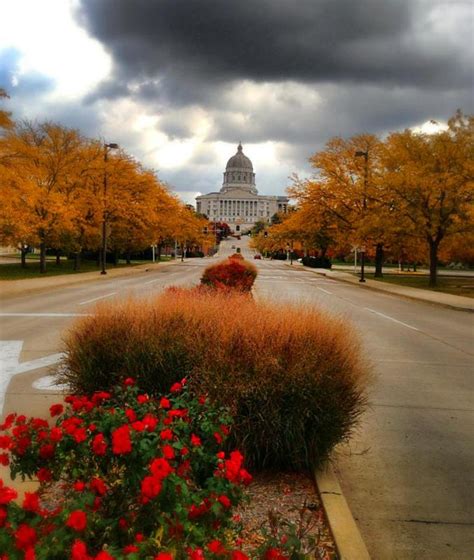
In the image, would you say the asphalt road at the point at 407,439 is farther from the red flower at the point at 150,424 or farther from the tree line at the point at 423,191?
the tree line at the point at 423,191

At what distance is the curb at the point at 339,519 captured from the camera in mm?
3291

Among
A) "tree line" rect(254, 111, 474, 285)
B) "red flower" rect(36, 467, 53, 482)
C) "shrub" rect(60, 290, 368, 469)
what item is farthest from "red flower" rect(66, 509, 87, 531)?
"tree line" rect(254, 111, 474, 285)

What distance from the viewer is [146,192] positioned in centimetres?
4559

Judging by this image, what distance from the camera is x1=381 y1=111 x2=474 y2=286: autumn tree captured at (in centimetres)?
2928

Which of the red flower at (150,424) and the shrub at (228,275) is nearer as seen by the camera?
the red flower at (150,424)

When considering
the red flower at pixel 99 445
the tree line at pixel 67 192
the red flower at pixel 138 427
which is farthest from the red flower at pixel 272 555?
the tree line at pixel 67 192

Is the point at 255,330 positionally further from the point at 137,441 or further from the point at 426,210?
the point at 426,210

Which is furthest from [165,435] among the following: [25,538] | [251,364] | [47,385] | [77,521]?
[47,385]

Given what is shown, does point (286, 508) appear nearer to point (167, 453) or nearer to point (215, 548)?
point (167, 453)

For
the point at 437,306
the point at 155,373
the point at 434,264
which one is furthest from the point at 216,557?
the point at 434,264

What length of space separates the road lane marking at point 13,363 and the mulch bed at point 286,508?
3964mm

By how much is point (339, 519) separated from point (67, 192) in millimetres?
38209

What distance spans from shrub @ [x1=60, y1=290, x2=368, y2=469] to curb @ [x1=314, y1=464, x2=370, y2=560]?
249 millimetres

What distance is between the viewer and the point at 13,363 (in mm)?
9023
